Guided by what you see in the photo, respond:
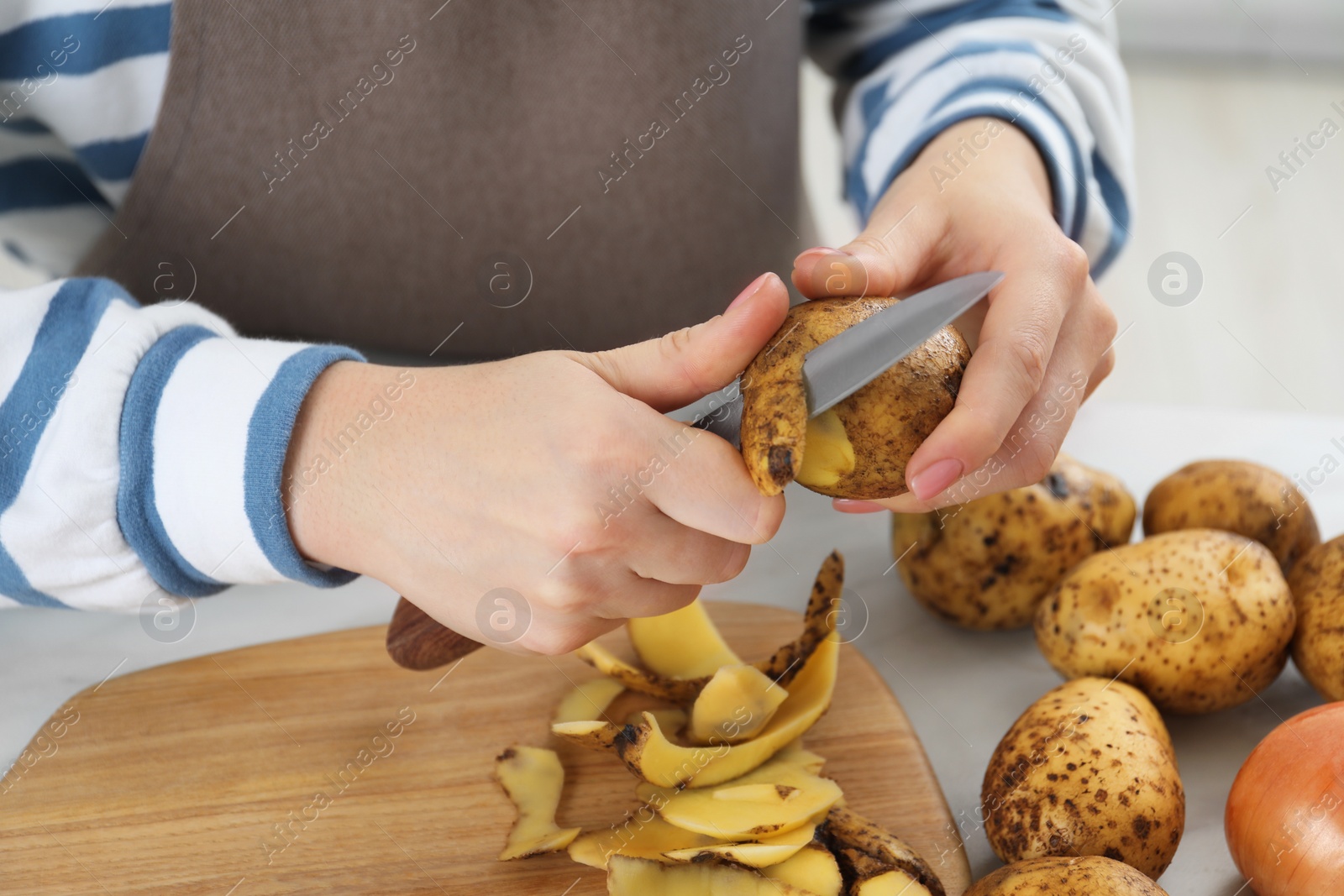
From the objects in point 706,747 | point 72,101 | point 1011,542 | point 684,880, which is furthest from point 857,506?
point 72,101

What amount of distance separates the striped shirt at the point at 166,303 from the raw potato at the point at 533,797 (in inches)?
8.2

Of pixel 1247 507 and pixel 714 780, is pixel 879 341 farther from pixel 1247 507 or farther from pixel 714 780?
pixel 1247 507

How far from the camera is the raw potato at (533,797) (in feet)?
2.32

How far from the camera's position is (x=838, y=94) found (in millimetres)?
1254

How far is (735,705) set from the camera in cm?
75

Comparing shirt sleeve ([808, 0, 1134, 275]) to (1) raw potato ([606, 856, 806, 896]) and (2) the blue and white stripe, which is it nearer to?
(1) raw potato ([606, 856, 806, 896])

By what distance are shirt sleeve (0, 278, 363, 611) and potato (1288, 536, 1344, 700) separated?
76 centimetres

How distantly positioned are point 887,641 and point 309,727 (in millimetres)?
523

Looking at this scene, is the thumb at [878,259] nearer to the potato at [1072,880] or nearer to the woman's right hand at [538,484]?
the woman's right hand at [538,484]

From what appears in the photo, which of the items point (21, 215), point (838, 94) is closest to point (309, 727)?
point (21, 215)

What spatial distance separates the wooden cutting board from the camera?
717 millimetres

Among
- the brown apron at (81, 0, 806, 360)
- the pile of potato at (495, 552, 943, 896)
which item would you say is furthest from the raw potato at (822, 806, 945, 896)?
the brown apron at (81, 0, 806, 360)

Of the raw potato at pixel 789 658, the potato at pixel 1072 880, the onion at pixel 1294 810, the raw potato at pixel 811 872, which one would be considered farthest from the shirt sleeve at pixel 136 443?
the onion at pixel 1294 810

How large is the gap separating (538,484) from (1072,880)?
1.28ft
